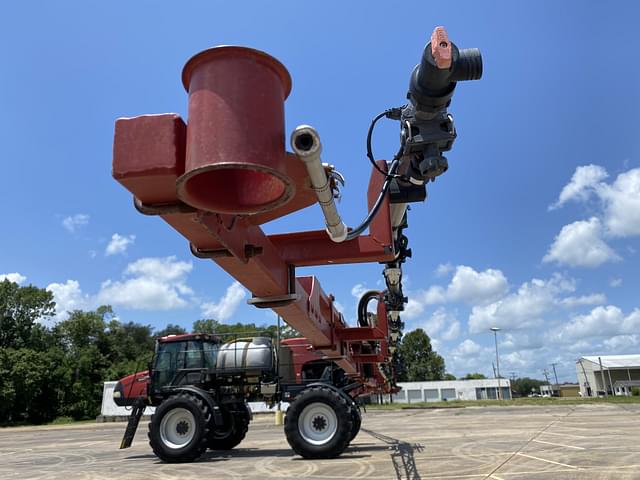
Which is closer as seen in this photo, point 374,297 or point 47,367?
point 374,297

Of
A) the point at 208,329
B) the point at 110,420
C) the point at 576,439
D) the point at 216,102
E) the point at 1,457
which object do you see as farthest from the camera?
the point at 208,329

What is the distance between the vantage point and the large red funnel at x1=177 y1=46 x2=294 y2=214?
2.79 meters

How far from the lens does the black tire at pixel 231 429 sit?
12.0m

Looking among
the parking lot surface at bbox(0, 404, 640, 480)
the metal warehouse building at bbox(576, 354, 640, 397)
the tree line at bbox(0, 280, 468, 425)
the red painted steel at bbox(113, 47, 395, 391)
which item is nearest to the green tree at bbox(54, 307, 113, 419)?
the tree line at bbox(0, 280, 468, 425)

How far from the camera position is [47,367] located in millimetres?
41375

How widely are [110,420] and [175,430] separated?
3198 centimetres

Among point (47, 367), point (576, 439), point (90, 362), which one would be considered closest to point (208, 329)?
point (90, 362)

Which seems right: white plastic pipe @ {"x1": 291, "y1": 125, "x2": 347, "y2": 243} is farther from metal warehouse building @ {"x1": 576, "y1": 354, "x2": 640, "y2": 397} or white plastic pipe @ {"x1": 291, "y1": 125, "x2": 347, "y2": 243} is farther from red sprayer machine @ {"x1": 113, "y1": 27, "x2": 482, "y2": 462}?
metal warehouse building @ {"x1": 576, "y1": 354, "x2": 640, "y2": 397}

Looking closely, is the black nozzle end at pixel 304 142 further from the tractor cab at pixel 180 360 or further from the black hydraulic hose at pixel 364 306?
the black hydraulic hose at pixel 364 306

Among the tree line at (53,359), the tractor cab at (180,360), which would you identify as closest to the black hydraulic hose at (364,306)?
the tractor cab at (180,360)

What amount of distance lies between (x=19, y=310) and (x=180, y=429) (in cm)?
4615

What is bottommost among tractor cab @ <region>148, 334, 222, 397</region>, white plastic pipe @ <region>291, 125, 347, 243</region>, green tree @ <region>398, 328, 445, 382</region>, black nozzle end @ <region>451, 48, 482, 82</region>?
tractor cab @ <region>148, 334, 222, 397</region>

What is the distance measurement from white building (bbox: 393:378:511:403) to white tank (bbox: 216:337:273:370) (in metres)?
59.1

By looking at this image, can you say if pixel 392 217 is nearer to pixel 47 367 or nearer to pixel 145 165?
pixel 145 165
